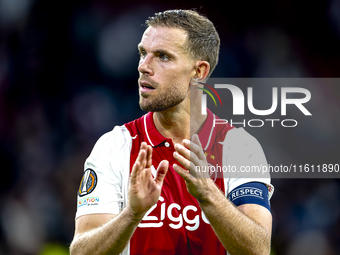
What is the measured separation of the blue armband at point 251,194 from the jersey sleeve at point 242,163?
0.02m

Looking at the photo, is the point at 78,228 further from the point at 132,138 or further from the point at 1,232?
the point at 1,232

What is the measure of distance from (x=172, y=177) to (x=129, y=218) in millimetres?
516

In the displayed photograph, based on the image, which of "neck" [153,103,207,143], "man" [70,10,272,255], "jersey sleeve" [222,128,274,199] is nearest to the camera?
"man" [70,10,272,255]

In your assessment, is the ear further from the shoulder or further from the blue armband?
the blue armband

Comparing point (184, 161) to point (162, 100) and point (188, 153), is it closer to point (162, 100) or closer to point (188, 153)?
point (188, 153)

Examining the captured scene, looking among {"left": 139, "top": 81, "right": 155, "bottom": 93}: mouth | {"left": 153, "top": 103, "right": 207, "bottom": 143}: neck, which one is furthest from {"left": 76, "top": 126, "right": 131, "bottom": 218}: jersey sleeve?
{"left": 139, "top": 81, "right": 155, "bottom": 93}: mouth

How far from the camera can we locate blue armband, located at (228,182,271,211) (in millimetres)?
Answer: 2148

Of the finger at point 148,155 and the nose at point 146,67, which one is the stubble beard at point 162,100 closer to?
the nose at point 146,67

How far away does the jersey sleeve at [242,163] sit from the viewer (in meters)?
2.26

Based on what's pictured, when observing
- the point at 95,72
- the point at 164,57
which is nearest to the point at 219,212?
the point at 164,57

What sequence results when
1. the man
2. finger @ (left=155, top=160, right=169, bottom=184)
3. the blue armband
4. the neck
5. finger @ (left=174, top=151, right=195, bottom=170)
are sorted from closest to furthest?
finger @ (left=174, top=151, right=195, bottom=170)
finger @ (left=155, top=160, right=169, bottom=184)
the man
the blue armband
the neck

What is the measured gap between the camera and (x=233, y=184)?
2256 millimetres

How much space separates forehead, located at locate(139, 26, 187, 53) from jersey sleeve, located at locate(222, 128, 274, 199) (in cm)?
63

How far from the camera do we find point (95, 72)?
450cm
